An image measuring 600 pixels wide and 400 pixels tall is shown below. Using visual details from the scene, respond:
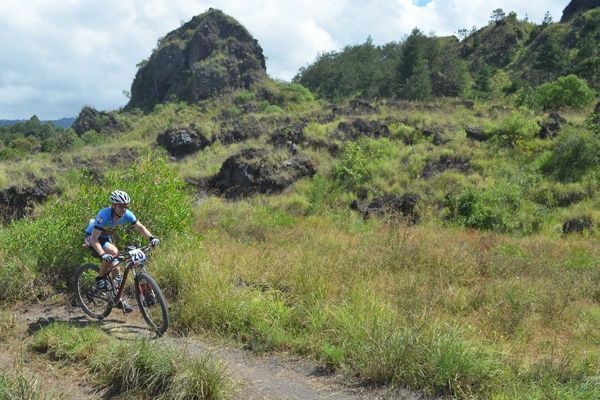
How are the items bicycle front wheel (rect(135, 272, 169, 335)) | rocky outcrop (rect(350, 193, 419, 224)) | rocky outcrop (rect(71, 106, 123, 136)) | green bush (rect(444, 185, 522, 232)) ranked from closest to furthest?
1. bicycle front wheel (rect(135, 272, 169, 335))
2. green bush (rect(444, 185, 522, 232))
3. rocky outcrop (rect(350, 193, 419, 224))
4. rocky outcrop (rect(71, 106, 123, 136))

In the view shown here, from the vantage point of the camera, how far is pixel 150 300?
554cm

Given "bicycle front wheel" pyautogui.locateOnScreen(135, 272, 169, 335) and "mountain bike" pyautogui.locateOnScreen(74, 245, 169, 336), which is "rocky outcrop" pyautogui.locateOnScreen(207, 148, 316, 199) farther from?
"bicycle front wheel" pyautogui.locateOnScreen(135, 272, 169, 335)

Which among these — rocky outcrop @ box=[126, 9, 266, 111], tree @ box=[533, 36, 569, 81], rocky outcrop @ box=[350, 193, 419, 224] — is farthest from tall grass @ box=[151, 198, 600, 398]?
rocky outcrop @ box=[126, 9, 266, 111]

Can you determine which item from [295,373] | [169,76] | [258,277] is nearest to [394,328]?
[295,373]

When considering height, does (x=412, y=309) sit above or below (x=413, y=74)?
below

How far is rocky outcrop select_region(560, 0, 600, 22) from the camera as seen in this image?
57344mm

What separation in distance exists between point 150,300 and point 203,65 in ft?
156

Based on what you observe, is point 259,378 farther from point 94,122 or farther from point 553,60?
point 94,122

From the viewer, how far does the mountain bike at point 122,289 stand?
5.42m

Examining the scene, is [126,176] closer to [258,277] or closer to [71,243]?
[71,243]

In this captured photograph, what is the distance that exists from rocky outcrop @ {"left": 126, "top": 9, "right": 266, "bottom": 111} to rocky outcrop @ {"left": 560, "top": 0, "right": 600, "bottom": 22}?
42006 millimetres

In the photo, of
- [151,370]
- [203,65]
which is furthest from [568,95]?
[203,65]

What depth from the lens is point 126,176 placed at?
8.65 meters

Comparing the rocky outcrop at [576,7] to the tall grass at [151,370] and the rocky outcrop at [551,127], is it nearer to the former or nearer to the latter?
the rocky outcrop at [551,127]
